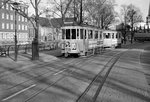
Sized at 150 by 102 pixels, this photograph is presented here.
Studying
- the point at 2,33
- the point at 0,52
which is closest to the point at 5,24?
the point at 2,33

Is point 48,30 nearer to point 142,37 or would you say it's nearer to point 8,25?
point 8,25

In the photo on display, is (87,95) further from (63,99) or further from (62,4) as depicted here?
(62,4)

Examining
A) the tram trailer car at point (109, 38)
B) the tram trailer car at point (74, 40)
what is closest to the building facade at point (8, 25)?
the tram trailer car at point (109, 38)

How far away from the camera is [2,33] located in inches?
2655

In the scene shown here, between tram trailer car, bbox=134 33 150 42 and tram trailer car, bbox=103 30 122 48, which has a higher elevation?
tram trailer car, bbox=134 33 150 42

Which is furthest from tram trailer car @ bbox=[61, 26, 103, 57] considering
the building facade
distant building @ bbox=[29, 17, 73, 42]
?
the building facade

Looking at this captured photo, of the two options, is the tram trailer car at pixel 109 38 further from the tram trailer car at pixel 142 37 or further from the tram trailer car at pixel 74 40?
the tram trailer car at pixel 142 37

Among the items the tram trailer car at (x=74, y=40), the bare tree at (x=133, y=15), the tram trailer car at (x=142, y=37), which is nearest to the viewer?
the tram trailer car at (x=74, y=40)

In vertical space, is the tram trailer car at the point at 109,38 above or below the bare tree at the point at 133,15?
below

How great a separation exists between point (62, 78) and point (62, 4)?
1943 centimetres

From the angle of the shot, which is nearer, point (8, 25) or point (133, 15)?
point (8, 25)

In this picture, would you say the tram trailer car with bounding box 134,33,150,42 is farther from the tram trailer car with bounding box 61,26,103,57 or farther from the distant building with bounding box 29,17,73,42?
the tram trailer car with bounding box 61,26,103,57

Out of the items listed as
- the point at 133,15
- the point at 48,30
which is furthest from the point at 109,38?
the point at 48,30

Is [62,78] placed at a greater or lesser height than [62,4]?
lesser
